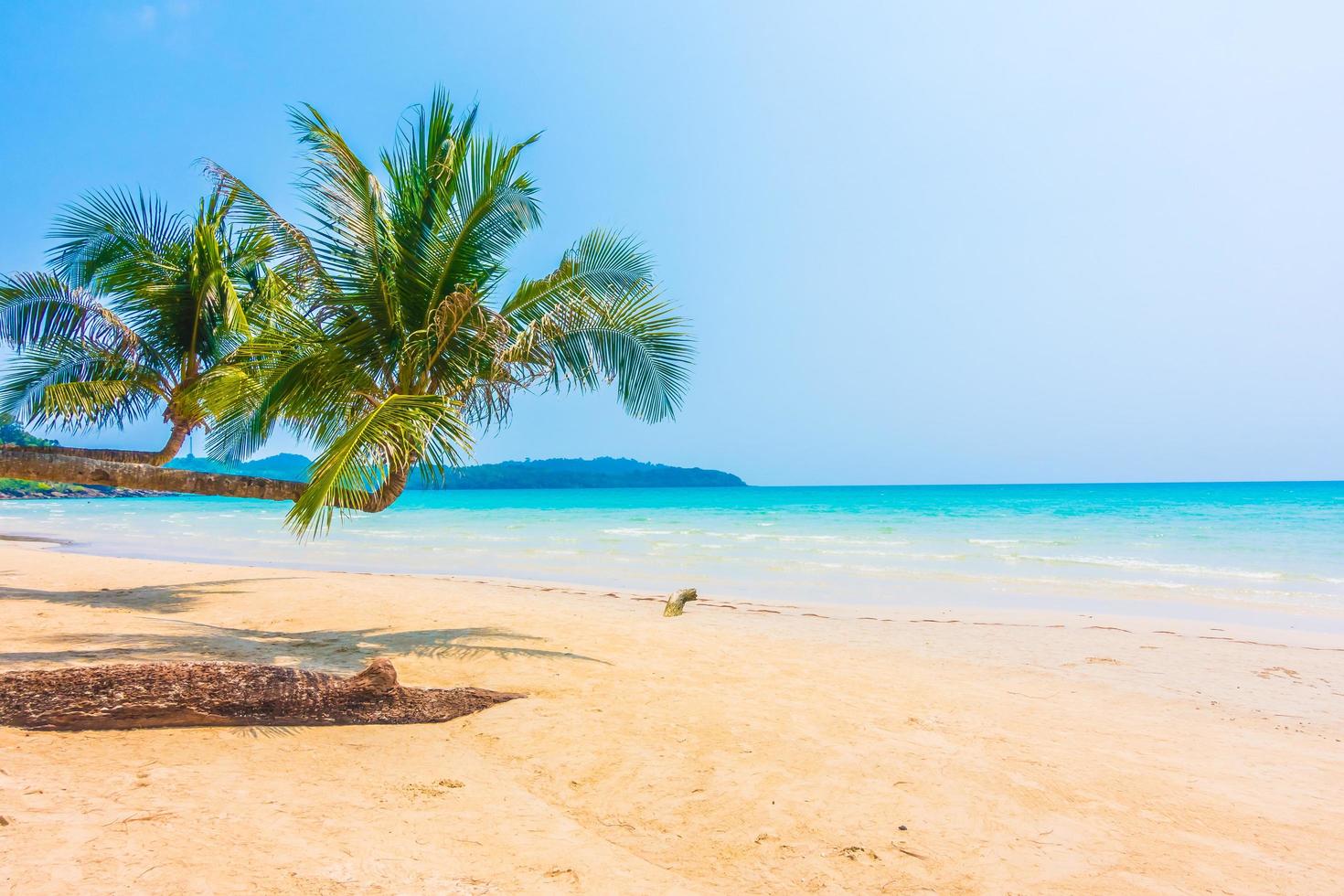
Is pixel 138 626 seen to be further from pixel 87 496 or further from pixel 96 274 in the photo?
pixel 87 496

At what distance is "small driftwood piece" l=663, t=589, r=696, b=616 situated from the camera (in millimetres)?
9672

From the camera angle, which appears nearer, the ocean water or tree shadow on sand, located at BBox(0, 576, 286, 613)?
tree shadow on sand, located at BBox(0, 576, 286, 613)

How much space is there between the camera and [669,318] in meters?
7.01

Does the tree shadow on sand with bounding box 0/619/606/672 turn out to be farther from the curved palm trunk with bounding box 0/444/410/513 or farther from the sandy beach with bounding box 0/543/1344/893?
the curved palm trunk with bounding box 0/444/410/513

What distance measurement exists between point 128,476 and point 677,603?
6.41m

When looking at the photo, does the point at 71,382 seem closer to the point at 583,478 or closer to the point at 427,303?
the point at 427,303

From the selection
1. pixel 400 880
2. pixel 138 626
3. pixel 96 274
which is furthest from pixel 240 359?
pixel 400 880

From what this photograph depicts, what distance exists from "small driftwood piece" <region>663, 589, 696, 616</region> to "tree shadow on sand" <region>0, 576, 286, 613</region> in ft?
19.3

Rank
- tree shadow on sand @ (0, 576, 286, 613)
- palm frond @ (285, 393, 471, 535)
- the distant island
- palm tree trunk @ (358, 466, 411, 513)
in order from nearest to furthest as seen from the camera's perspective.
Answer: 1. palm frond @ (285, 393, 471, 535)
2. palm tree trunk @ (358, 466, 411, 513)
3. tree shadow on sand @ (0, 576, 286, 613)
4. the distant island

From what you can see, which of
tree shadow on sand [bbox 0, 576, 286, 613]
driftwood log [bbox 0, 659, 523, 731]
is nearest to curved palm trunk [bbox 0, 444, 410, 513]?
driftwood log [bbox 0, 659, 523, 731]

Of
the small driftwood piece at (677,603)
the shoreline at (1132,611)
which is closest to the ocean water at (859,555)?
the shoreline at (1132,611)

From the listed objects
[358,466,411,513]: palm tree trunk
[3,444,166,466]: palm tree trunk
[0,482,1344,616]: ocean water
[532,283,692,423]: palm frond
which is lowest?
[0,482,1344,616]: ocean water

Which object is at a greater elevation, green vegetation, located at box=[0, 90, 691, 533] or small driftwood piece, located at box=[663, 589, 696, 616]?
green vegetation, located at box=[0, 90, 691, 533]

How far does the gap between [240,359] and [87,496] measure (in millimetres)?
101742
